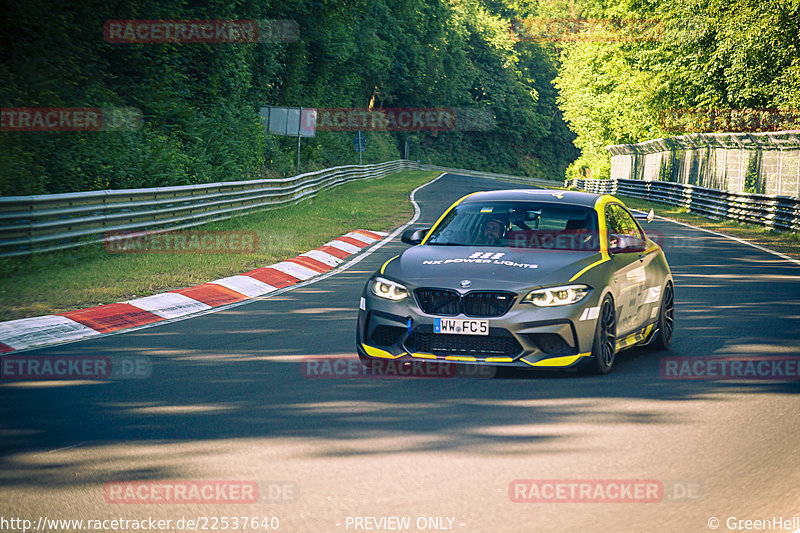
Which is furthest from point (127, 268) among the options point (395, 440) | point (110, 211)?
point (395, 440)

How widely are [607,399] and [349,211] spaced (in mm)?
23473

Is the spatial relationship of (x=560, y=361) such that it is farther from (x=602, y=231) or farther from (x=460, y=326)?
(x=602, y=231)

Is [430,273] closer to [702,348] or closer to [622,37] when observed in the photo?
[702,348]

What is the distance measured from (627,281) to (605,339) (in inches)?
32.5

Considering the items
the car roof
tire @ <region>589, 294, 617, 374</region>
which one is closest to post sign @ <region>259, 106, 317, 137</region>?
the car roof

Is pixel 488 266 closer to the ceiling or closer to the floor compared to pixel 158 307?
closer to the ceiling

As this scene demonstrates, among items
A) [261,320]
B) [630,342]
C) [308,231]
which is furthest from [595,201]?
[308,231]

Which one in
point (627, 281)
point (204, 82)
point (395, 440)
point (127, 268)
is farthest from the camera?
point (204, 82)

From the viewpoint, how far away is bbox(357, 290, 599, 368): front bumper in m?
7.60

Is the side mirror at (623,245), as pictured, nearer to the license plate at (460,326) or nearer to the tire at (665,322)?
the tire at (665,322)

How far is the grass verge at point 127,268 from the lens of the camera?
11.8 metres

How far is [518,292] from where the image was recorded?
7699 mm

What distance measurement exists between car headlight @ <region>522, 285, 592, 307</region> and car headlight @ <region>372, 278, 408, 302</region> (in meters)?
1.01

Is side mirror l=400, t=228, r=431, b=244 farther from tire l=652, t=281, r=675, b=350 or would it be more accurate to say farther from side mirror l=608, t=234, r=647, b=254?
tire l=652, t=281, r=675, b=350
